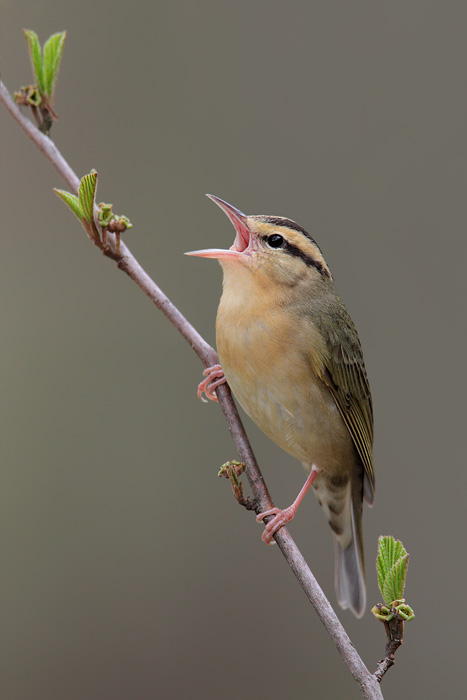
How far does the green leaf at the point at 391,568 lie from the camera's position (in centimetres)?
224

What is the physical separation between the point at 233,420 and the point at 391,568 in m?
1.24

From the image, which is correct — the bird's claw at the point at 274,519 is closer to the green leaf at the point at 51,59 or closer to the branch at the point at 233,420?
the branch at the point at 233,420

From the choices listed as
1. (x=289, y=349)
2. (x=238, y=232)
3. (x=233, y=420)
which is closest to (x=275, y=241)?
(x=238, y=232)

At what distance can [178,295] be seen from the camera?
262 inches

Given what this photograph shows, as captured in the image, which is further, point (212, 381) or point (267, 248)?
point (212, 381)

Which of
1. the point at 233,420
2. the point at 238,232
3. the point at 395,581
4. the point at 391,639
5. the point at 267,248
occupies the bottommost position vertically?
the point at 391,639

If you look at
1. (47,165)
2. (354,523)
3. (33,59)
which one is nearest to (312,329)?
(354,523)

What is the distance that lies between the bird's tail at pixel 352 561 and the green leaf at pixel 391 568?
7.02 feet

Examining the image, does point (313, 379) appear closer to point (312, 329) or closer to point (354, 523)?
point (312, 329)

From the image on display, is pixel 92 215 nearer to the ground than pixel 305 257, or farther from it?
farther from it

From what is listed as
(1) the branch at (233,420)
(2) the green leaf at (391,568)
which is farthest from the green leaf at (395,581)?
(1) the branch at (233,420)

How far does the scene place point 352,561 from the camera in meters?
4.59

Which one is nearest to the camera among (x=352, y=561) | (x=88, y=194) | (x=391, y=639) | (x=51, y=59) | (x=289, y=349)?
(x=391, y=639)

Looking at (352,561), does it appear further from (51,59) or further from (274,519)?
(51,59)
